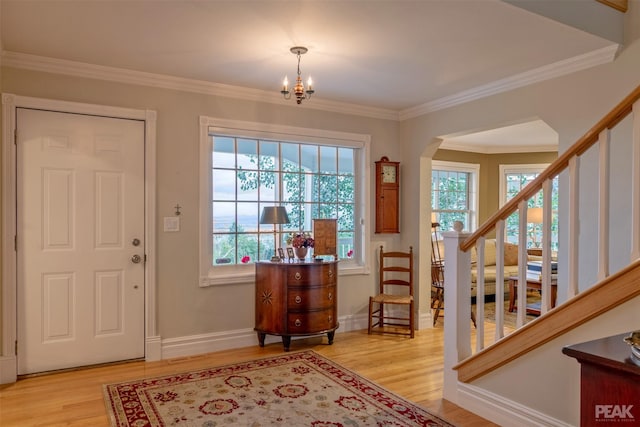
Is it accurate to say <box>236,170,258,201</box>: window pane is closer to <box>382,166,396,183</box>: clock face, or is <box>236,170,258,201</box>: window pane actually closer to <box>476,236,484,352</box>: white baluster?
<box>382,166,396,183</box>: clock face

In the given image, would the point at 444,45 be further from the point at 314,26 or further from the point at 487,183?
the point at 487,183

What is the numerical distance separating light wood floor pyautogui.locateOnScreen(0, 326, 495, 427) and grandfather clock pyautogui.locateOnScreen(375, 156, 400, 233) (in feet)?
4.00

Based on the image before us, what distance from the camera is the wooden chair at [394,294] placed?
4.59 m

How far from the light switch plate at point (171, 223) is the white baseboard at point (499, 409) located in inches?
104

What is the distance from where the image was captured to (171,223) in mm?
3836

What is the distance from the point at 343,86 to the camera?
4031mm

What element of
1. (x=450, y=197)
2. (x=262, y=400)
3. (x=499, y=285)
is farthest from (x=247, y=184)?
(x=450, y=197)

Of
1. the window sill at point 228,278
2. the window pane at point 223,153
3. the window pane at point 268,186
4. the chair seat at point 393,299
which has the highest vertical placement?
the window pane at point 223,153

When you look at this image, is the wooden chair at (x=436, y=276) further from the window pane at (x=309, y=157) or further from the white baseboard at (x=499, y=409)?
the white baseboard at (x=499, y=409)

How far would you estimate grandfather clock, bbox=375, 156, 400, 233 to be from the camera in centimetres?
490

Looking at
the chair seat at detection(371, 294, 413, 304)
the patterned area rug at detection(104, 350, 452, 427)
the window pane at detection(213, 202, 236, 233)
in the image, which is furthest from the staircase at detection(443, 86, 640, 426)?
the window pane at detection(213, 202, 236, 233)

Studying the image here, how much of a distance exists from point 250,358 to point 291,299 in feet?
2.03

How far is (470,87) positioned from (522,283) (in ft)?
7.48

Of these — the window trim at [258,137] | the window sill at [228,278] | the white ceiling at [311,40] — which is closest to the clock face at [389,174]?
the window trim at [258,137]
